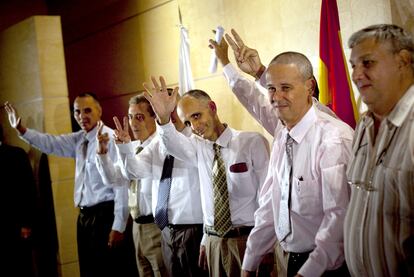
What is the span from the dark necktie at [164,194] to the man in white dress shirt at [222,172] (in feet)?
1.27

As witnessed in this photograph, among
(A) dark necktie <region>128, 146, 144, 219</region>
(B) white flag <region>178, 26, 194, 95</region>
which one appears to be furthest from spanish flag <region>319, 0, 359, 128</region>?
(A) dark necktie <region>128, 146, 144, 219</region>

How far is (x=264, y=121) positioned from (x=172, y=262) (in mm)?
1219

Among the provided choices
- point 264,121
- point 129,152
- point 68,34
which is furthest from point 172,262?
point 68,34

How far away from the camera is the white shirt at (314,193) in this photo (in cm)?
205

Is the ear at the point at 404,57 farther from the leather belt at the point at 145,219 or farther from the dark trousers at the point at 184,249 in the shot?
the leather belt at the point at 145,219

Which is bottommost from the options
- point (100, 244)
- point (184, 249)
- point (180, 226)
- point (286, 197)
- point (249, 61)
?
point (100, 244)

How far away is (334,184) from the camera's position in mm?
2078

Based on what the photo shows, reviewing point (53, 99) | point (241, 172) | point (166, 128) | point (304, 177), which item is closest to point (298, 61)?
point (304, 177)

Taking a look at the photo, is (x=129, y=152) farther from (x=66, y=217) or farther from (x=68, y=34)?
(x=68, y=34)

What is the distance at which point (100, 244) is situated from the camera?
4.48m

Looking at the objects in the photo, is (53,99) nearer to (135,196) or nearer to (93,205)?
(93,205)

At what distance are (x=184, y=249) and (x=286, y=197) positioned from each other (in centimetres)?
134

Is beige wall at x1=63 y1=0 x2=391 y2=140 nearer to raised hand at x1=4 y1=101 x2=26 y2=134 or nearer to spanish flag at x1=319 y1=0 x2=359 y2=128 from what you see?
spanish flag at x1=319 y1=0 x2=359 y2=128

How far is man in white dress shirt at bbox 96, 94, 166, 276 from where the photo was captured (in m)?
3.90
